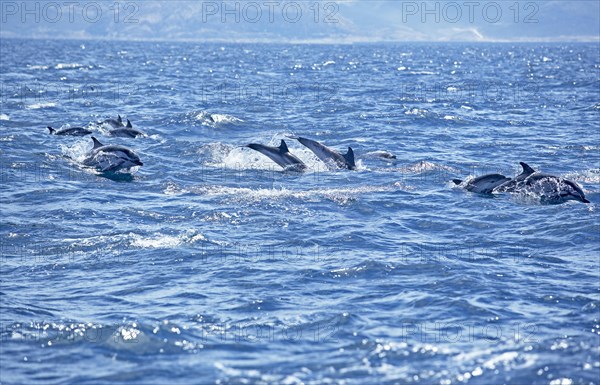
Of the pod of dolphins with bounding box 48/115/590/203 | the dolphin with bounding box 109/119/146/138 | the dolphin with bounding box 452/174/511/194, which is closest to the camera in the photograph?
the pod of dolphins with bounding box 48/115/590/203

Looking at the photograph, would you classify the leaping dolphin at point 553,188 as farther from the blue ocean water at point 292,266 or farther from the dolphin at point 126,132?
the dolphin at point 126,132

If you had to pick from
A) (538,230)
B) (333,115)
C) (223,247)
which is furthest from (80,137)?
(538,230)

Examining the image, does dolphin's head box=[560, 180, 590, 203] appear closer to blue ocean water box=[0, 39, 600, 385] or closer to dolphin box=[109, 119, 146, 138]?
blue ocean water box=[0, 39, 600, 385]

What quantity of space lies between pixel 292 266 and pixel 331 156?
33.2 feet

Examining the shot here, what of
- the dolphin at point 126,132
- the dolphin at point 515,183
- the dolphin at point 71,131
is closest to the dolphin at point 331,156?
the dolphin at point 515,183

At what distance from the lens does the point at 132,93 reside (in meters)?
51.3

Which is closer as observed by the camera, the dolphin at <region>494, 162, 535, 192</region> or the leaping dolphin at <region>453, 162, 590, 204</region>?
the leaping dolphin at <region>453, 162, 590, 204</region>

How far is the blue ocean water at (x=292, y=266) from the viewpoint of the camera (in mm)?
10969

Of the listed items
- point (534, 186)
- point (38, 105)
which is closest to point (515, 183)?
point (534, 186)

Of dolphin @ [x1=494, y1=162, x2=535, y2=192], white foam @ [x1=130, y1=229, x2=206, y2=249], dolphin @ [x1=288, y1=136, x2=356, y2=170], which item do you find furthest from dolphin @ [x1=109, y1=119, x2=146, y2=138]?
white foam @ [x1=130, y1=229, x2=206, y2=249]

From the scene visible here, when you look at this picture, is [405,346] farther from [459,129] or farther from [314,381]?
[459,129]

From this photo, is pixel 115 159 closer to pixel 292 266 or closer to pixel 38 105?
pixel 292 266

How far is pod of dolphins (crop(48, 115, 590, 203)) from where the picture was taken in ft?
66.6

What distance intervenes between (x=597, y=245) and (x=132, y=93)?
38372mm
